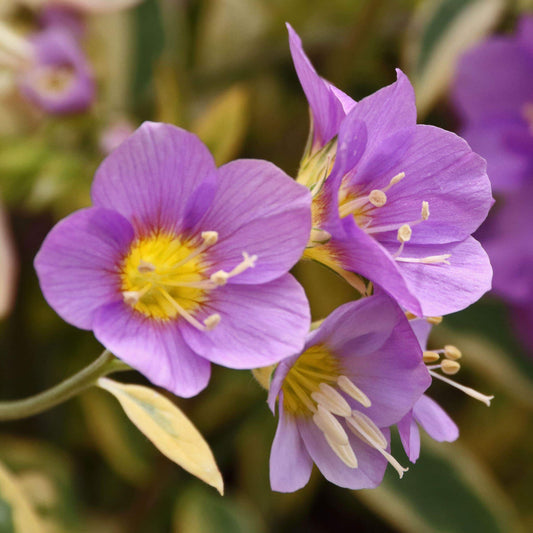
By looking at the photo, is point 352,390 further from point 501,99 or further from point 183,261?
point 501,99

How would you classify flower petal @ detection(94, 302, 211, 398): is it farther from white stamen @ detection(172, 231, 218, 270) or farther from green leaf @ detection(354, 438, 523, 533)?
green leaf @ detection(354, 438, 523, 533)

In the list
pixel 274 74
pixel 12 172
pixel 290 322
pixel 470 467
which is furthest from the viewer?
pixel 274 74

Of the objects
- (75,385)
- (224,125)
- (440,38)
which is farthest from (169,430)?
(440,38)

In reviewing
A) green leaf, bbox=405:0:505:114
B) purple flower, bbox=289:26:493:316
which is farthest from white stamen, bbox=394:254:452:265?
green leaf, bbox=405:0:505:114

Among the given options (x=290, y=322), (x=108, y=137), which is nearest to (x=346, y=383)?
(x=290, y=322)

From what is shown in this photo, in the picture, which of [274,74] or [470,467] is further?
[274,74]

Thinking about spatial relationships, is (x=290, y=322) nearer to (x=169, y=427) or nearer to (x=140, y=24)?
(x=169, y=427)
